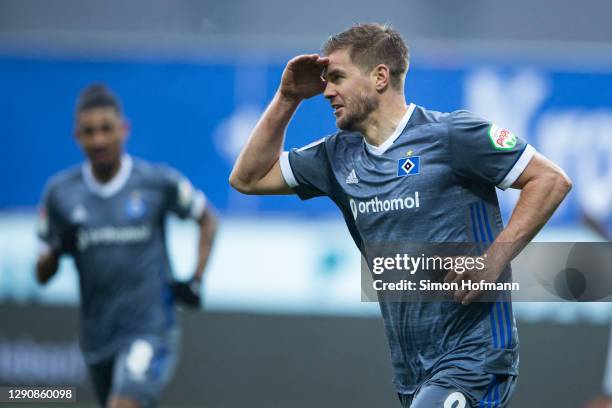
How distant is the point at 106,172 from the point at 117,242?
67 cm

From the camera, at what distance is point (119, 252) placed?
7.56m

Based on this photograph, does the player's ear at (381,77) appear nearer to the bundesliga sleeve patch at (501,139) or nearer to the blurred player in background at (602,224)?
the bundesliga sleeve patch at (501,139)

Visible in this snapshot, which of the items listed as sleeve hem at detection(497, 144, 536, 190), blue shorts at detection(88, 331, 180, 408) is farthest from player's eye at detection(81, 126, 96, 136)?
sleeve hem at detection(497, 144, 536, 190)

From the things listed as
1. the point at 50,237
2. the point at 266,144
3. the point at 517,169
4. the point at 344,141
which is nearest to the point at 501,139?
the point at 517,169

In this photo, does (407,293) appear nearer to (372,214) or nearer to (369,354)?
(372,214)

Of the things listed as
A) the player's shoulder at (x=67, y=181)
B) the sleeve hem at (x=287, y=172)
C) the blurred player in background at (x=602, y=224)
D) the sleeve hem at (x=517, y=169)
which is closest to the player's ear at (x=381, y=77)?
the sleeve hem at (x=287, y=172)

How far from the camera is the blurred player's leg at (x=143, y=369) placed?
668 cm

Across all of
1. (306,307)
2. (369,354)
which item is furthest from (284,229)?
(369,354)

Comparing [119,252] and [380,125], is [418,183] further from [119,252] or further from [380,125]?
[119,252]

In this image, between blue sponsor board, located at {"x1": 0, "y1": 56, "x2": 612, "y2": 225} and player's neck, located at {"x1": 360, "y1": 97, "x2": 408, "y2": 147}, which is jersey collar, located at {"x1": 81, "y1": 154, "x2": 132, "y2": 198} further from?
player's neck, located at {"x1": 360, "y1": 97, "x2": 408, "y2": 147}

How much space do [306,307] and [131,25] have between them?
10.5 ft

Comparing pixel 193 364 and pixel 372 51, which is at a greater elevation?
pixel 372 51

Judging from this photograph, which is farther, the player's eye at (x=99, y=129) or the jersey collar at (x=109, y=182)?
the player's eye at (x=99, y=129)

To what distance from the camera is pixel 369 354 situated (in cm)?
905
